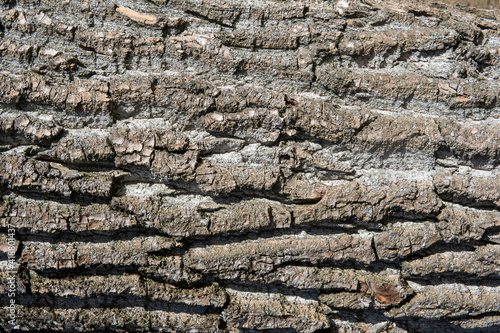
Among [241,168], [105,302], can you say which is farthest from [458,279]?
[105,302]

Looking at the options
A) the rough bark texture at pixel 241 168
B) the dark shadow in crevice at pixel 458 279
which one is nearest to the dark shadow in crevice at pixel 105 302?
the rough bark texture at pixel 241 168

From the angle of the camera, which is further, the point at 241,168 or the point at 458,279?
the point at 458,279

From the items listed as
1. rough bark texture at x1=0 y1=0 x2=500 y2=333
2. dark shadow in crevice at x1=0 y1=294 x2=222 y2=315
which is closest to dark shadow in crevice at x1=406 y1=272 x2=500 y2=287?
rough bark texture at x1=0 y1=0 x2=500 y2=333

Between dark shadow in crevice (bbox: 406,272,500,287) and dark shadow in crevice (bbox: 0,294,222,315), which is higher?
→ dark shadow in crevice (bbox: 406,272,500,287)

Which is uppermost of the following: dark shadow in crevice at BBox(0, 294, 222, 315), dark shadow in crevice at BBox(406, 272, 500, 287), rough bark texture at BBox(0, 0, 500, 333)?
rough bark texture at BBox(0, 0, 500, 333)

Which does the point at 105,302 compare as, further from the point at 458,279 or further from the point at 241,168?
the point at 458,279

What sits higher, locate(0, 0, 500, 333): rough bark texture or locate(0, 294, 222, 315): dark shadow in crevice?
locate(0, 0, 500, 333): rough bark texture

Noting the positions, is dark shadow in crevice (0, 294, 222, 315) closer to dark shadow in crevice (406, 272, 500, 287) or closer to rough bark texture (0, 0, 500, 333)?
rough bark texture (0, 0, 500, 333)

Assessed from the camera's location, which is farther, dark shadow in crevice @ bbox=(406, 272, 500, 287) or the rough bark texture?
dark shadow in crevice @ bbox=(406, 272, 500, 287)
